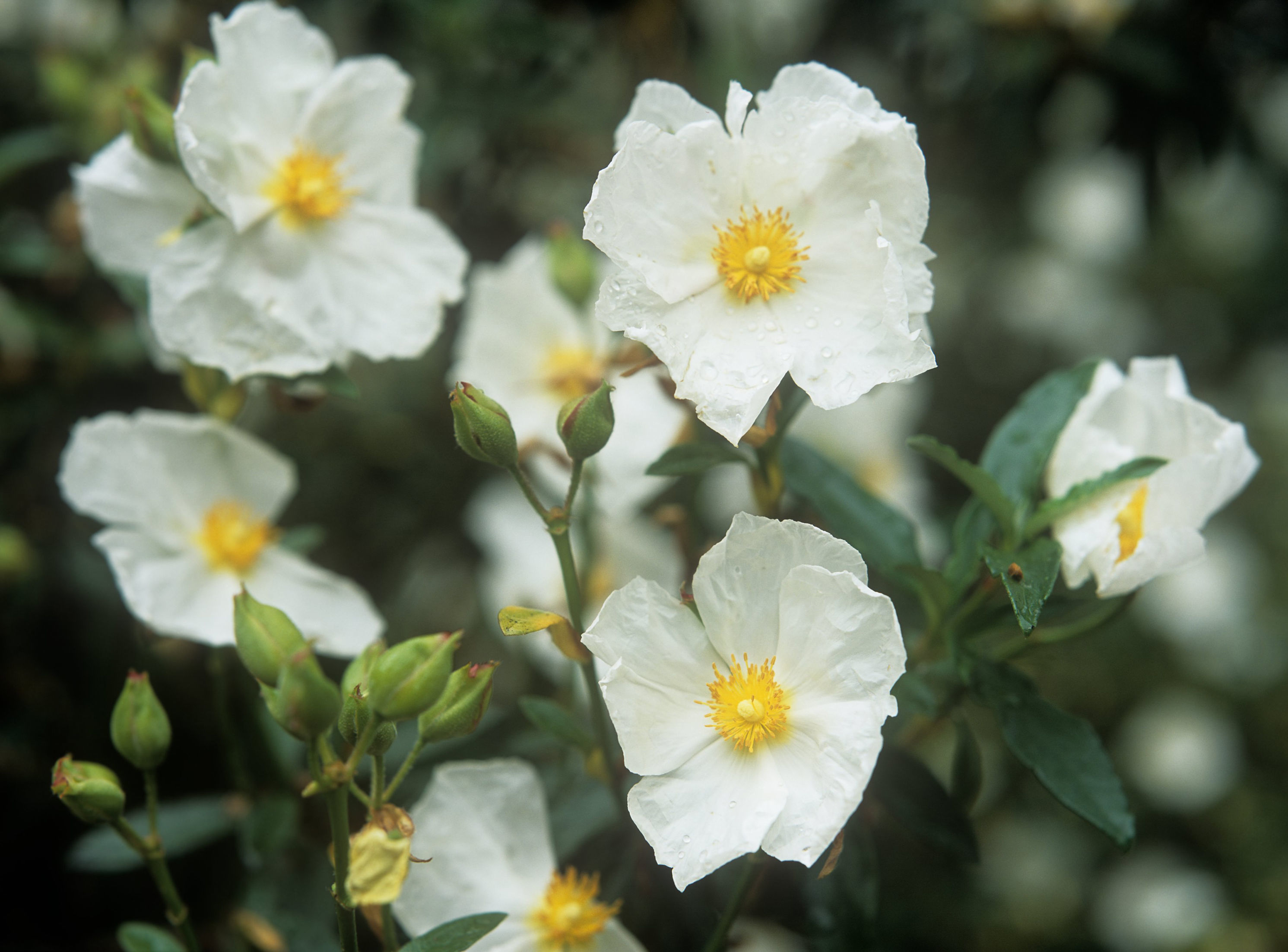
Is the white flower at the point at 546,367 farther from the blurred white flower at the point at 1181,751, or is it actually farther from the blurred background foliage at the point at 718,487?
the blurred white flower at the point at 1181,751

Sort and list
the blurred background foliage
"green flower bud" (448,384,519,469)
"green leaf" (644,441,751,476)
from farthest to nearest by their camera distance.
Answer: the blurred background foliage → "green leaf" (644,441,751,476) → "green flower bud" (448,384,519,469)

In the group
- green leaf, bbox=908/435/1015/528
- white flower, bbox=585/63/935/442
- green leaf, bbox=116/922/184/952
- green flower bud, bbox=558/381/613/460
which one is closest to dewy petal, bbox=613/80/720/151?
white flower, bbox=585/63/935/442

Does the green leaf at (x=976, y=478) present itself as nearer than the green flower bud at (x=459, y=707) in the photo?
No

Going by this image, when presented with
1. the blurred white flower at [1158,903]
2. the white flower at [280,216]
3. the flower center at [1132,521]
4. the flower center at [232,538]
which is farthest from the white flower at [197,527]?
the blurred white flower at [1158,903]

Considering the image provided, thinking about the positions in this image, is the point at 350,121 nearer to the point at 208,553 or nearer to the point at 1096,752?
the point at 208,553

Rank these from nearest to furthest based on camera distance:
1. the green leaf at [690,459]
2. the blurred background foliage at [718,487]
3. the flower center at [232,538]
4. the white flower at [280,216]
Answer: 1. the green leaf at [690,459]
2. the white flower at [280,216]
3. the flower center at [232,538]
4. the blurred background foliage at [718,487]

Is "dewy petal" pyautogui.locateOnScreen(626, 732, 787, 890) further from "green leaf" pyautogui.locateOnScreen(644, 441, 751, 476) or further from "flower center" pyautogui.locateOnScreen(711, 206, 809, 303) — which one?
"flower center" pyautogui.locateOnScreen(711, 206, 809, 303)

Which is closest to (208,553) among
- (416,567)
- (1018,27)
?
(416,567)
